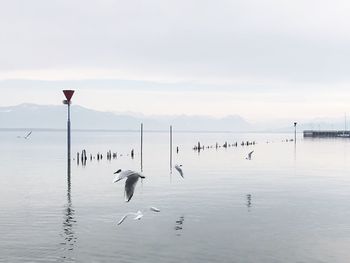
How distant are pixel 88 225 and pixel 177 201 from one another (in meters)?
9.35

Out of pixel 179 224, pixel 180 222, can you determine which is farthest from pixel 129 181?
pixel 180 222

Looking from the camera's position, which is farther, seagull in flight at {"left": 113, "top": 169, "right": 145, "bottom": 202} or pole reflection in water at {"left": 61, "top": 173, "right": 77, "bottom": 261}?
pole reflection in water at {"left": 61, "top": 173, "right": 77, "bottom": 261}

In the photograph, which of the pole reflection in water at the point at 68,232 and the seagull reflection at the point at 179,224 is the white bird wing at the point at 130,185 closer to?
the pole reflection in water at the point at 68,232

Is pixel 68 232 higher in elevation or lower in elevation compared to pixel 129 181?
lower

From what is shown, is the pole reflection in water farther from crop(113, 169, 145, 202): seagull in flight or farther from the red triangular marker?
the red triangular marker

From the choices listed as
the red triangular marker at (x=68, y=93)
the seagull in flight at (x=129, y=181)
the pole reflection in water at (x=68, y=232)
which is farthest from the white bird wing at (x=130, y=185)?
the red triangular marker at (x=68, y=93)

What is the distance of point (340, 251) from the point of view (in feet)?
68.3

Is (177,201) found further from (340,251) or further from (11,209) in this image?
(340,251)

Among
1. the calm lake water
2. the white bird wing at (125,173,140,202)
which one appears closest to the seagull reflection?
the calm lake water

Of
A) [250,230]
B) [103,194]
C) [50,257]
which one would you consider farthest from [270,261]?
[103,194]

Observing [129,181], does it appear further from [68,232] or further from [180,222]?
[180,222]

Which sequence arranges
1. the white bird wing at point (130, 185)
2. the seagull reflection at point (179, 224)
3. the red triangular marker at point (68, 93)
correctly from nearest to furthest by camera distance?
the white bird wing at point (130, 185), the seagull reflection at point (179, 224), the red triangular marker at point (68, 93)

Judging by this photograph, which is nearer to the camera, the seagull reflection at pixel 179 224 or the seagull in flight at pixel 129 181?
the seagull in flight at pixel 129 181

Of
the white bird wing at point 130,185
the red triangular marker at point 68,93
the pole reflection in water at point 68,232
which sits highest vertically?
the red triangular marker at point 68,93
